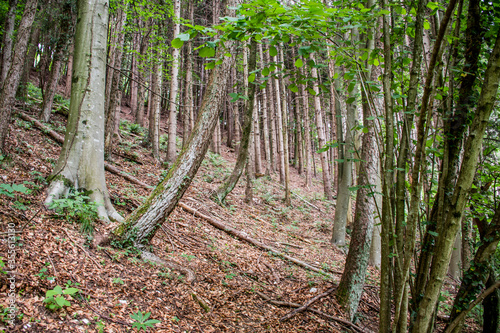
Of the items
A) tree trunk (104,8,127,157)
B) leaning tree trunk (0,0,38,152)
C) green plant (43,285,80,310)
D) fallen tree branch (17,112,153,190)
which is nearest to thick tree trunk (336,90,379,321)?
green plant (43,285,80,310)

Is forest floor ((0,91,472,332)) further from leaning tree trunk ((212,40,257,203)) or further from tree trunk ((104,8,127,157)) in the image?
tree trunk ((104,8,127,157))

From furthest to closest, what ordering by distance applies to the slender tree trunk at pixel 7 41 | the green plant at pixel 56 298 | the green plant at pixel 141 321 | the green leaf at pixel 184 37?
the slender tree trunk at pixel 7 41, the green plant at pixel 141 321, the green plant at pixel 56 298, the green leaf at pixel 184 37

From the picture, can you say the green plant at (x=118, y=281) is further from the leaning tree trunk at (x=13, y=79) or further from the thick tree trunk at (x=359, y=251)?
the leaning tree trunk at (x=13, y=79)

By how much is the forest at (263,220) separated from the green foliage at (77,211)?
0.9 inches

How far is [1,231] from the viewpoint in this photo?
270 centimetres

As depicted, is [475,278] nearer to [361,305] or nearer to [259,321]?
[259,321]

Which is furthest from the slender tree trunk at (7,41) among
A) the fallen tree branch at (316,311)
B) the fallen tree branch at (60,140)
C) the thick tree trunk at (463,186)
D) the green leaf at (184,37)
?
the thick tree trunk at (463,186)

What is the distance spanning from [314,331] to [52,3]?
14.1 metres

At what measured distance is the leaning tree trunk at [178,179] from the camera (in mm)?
3766

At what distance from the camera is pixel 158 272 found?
3590mm

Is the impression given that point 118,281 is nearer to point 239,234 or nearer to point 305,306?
point 305,306

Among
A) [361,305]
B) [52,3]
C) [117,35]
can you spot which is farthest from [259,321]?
[52,3]

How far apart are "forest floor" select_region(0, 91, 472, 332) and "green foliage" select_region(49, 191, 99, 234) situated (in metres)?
0.09

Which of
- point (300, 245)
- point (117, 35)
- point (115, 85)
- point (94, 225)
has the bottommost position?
point (300, 245)
